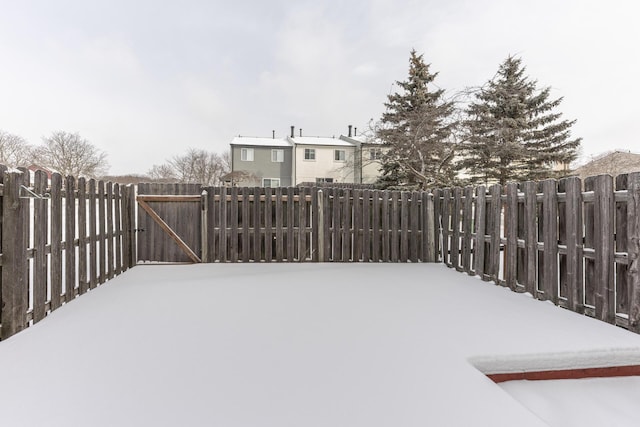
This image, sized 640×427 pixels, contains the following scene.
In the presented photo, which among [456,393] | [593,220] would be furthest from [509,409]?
[593,220]

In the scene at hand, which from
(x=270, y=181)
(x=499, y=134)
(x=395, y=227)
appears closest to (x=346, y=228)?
(x=395, y=227)

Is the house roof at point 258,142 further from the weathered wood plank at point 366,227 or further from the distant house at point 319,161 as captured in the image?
the weathered wood plank at point 366,227

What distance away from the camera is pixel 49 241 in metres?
3.31

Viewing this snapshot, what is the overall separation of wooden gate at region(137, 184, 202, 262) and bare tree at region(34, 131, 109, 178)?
23.9 m

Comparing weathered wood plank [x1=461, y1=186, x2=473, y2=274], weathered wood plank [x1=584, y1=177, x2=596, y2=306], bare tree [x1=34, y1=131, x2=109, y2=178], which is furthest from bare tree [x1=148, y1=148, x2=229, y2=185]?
weathered wood plank [x1=584, y1=177, x2=596, y2=306]

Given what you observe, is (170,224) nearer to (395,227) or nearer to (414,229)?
(395,227)

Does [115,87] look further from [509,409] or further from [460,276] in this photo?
[509,409]

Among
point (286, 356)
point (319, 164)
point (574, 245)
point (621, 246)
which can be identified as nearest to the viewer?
point (286, 356)

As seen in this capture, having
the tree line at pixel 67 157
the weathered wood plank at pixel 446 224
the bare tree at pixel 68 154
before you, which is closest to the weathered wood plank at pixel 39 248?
the weathered wood plank at pixel 446 224

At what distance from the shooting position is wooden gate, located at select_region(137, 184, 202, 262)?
20.5ft

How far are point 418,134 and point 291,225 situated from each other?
28.3 ft

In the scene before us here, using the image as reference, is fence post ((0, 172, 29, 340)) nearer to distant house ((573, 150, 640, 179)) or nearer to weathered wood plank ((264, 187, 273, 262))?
weathered wood plank ((264, 187, 273, 262))

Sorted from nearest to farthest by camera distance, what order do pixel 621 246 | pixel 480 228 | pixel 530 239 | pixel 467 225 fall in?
pixel 621 246 < pixel 530 239 < pixel 480 228 < pixel 467 225

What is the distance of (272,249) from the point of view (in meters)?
6.29
